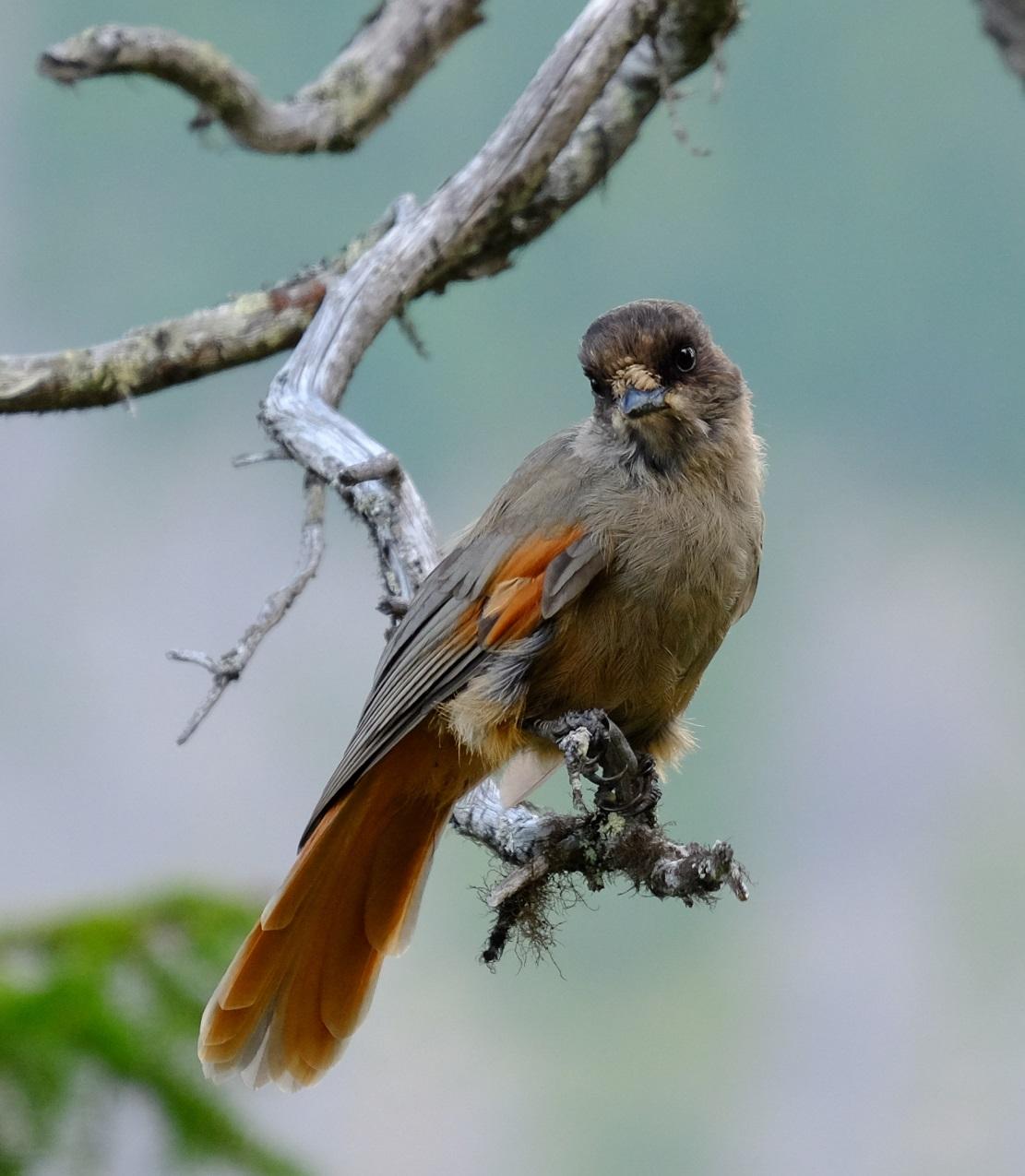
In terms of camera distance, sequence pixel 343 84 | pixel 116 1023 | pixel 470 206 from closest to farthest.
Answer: pixel 116 1023 < pixel 470 206 < pixel 343 84

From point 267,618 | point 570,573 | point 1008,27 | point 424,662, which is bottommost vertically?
point 267,618

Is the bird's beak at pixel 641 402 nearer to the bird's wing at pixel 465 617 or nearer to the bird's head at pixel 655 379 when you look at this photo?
the bird's head at pixel 655 379

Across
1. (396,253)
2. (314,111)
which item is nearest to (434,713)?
(396,253)

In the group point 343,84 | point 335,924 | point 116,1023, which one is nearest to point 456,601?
point 335,924

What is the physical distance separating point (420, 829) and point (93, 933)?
0.86 m

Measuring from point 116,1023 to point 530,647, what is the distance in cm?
135

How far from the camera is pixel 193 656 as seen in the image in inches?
154

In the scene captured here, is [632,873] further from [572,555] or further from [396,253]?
[396,253]

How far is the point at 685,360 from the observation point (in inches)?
150

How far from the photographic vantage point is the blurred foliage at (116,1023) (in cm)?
362

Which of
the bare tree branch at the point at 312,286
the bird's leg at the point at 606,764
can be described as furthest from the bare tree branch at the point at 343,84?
the bird's leg at the point at 606,764

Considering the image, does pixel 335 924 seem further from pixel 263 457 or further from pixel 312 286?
pixel 312 286

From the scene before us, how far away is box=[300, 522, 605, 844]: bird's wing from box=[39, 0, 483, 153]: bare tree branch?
2.09 metres

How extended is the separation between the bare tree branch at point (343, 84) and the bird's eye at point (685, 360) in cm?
220
